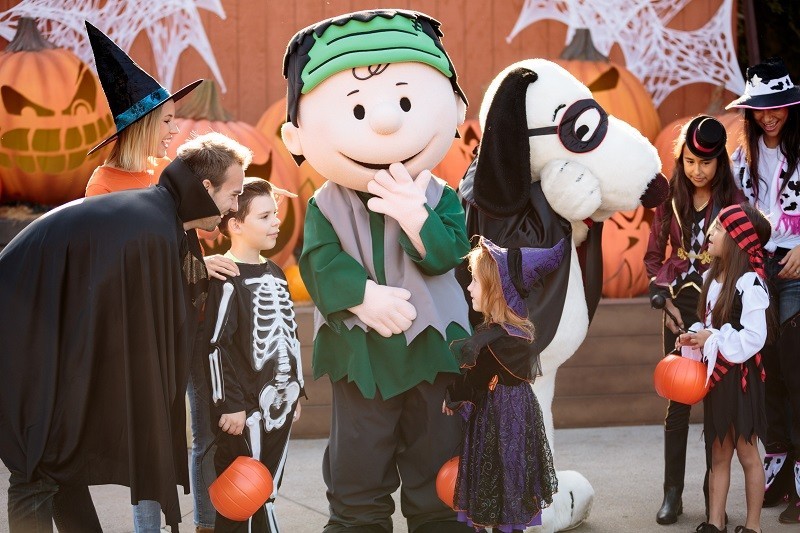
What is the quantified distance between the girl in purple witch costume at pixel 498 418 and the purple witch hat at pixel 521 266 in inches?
0.5

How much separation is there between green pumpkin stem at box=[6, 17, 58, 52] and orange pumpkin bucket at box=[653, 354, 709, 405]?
3.98 meters

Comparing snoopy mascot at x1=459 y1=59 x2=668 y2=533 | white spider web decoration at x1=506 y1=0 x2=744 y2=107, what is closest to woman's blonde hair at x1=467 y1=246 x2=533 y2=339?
snoopy mascot at x1=459 y1=59 x2=668 y2=533

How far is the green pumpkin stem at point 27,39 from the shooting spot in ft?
20.4

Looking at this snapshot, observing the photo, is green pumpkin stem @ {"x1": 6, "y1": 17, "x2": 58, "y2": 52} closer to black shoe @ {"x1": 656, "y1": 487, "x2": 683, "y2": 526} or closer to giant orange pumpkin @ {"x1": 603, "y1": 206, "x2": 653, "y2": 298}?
giant orange pumpkin @ {"x1": 603, "y1": 206, "x2": 653, "y2": 298}

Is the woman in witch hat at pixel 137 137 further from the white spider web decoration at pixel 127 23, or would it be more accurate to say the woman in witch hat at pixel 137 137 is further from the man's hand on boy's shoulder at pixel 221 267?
the white spider web decoration at pixel 127 23

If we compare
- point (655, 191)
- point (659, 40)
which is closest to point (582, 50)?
point (659, 40)

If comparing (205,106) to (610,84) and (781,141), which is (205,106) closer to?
(610,84)

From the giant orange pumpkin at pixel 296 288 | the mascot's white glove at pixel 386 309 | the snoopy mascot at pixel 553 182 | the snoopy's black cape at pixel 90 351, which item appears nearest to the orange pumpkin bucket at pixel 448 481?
the mascot's white glove at pixel 386 309

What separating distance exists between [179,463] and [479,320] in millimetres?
1290

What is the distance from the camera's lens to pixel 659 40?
21.9 feet

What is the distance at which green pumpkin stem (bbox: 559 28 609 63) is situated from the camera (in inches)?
255

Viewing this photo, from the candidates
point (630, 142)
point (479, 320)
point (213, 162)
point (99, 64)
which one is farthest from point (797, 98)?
point (99, 64)

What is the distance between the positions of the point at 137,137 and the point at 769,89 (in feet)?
9.00

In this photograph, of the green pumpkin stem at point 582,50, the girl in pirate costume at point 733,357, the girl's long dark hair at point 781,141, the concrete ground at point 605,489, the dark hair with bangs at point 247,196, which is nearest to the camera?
the dark hair with bangs at point 247,196
